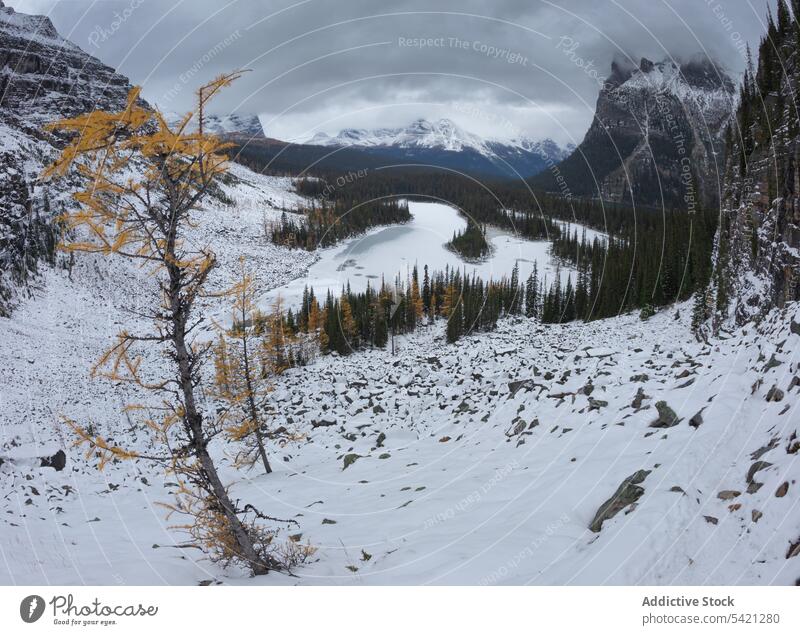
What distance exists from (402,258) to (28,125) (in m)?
92.3

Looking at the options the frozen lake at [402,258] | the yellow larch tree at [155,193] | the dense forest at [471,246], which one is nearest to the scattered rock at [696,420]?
the yellow larch tree at [155,193]

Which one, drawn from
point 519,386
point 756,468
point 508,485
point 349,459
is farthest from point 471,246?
point 756,468

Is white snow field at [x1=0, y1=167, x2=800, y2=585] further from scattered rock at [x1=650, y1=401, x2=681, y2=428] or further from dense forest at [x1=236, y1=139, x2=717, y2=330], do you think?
dense forest at [x1=236, y1=139, x2=717, y2=330]

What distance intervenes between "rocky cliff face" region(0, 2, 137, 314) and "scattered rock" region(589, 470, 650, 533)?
39915 millimetres

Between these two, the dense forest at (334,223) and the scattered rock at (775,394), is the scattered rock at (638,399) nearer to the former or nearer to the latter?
the scattered rock at (775,394)

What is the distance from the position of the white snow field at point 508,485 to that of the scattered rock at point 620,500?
15cm

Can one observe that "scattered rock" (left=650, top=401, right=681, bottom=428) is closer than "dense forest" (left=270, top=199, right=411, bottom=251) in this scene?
Yes

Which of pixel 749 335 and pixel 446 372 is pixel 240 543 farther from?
pixel 446 372

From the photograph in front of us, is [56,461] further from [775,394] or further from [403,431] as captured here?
[775,394]

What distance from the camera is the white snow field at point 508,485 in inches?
210

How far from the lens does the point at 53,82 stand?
11244cm

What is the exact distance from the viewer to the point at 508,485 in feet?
30.5

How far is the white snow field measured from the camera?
5.32 metres

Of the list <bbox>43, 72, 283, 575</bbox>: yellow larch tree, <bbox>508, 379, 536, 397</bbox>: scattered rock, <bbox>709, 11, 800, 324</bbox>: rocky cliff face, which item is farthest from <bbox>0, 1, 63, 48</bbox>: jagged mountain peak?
<bbox>709, 11, 800, 324</bbox>: rocky cliff face
